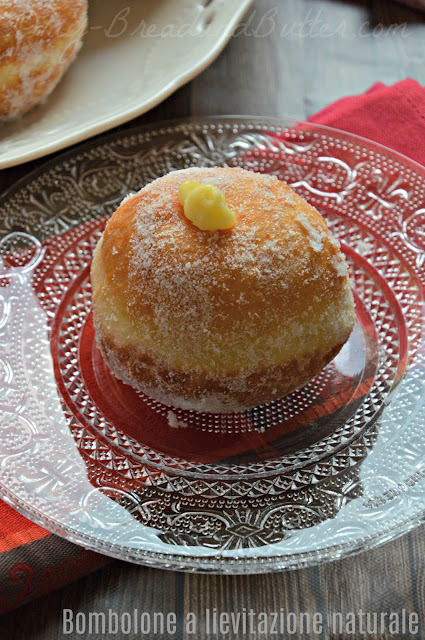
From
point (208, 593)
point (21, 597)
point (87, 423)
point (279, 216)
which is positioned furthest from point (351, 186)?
point (21, 597)

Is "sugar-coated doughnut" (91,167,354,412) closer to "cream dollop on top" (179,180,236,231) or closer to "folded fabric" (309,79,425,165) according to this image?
"cream dollop on top" (179,180,236,231)

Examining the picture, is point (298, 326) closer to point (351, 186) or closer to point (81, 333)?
point (81, 333)

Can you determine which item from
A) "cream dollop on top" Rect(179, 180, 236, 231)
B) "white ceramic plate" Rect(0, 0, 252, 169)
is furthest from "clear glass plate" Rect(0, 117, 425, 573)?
"cream dollop on top" Rect(179, 180, 236, 231)

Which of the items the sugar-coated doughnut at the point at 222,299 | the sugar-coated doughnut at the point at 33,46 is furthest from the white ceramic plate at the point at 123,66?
the sugar-coated doughnut at the point at 222,299

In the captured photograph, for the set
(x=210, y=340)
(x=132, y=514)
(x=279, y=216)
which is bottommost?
(x=132, y=514)

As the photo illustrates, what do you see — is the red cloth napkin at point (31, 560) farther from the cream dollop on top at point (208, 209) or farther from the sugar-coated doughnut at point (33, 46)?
the sugar-coated doughnut at point (33, 46)

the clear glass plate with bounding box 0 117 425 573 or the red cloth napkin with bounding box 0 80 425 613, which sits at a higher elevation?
the clear glass plate with bounding box 0 117 425 573

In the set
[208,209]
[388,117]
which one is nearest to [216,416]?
[208,209]
